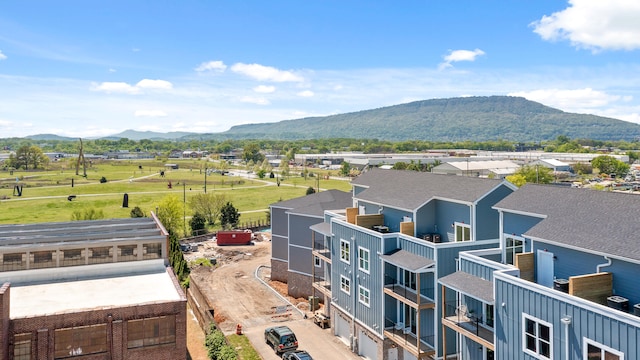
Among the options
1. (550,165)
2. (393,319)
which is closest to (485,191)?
(393,319)

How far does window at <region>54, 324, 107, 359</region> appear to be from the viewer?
23984mm

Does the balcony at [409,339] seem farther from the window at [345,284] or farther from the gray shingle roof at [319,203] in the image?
the gray shingle roof at [319,203]

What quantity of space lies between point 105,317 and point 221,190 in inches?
4054

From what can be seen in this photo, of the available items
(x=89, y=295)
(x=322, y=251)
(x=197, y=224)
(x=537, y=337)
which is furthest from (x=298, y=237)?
(x=197, y=224)

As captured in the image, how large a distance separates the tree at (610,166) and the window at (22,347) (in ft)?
507

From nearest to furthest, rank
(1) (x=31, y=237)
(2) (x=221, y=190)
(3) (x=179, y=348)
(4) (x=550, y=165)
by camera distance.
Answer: (3) (x=179, y=348) → (1) (x=31, y=237) → (2) (x=221, y=190) → (4) (x=550, y=165)

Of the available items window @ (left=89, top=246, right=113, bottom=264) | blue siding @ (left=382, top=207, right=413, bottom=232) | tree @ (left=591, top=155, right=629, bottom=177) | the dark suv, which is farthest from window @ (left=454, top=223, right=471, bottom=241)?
tree @ (left=591, top=155, right=629, bottom=177)

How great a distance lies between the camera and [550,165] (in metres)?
145

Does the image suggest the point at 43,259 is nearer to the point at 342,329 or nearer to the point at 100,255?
the point at 100,255

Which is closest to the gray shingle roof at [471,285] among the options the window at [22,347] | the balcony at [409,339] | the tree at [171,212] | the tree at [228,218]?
the balcony at [409,339]

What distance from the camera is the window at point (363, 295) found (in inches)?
1166

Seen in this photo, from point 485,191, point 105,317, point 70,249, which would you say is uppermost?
point 485,191

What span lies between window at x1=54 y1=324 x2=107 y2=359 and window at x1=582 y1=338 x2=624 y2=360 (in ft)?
70.8

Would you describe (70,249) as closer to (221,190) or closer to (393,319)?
(393,319)
